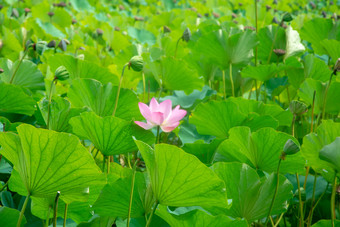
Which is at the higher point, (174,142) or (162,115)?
(162,115)

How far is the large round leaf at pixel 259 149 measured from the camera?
0.62 metres

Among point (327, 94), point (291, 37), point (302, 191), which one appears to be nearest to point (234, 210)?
point (302, 191)

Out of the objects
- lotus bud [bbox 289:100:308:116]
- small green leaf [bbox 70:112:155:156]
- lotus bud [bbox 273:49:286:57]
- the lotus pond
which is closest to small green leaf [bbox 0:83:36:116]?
the lotus pond

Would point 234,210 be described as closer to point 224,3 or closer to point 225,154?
point 225,154

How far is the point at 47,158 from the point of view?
452 mm

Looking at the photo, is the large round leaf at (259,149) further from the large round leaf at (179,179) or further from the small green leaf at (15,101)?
the small green leaf at (15,101)

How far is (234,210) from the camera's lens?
57 cm

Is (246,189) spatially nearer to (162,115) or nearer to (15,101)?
(162,115)

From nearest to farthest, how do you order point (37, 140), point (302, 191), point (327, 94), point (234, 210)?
point (37, 140) → point (234, 210) → point (302, 191) → point (327, 94)

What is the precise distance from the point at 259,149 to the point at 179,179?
0.22 meters

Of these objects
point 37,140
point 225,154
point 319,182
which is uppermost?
point 37,140

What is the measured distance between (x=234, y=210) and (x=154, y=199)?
13 cm

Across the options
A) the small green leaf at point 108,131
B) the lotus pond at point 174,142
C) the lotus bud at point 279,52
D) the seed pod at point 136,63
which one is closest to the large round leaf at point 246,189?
the lotus pond at point 174,142

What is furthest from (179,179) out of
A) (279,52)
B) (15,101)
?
(279,52)
